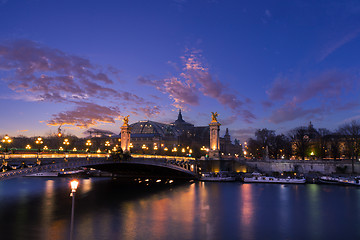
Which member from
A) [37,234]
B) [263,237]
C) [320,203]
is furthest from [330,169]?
[37,234]

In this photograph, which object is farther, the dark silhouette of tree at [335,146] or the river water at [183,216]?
the dark silhouette of tree at [335,146]

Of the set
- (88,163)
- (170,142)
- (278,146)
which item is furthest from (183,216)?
(170,142)

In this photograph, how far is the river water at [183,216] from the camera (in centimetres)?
2672

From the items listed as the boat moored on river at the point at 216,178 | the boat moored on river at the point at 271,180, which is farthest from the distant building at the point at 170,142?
the boat moored on river at the point at 271,180

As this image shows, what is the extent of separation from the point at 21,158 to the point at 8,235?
39.2ft

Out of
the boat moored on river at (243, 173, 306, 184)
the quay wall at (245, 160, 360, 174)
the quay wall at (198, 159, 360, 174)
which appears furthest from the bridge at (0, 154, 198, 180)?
the quay wall at (245, 160, 360, 174)

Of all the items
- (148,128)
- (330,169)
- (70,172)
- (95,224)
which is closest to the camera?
(95,224)

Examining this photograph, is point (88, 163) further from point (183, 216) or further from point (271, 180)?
point (271, 180)

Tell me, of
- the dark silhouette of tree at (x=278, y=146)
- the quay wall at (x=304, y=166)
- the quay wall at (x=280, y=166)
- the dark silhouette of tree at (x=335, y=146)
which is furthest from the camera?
the dark silhouette of tree at (x=278, y=146)

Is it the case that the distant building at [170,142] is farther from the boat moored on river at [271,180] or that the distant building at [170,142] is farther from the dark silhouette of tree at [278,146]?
the boat moored on river at [271,180]

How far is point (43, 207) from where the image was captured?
1507 inches

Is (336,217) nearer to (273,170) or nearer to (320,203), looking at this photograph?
(320,203)

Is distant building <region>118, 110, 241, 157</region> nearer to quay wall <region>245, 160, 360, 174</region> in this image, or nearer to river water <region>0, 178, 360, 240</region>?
quay wall <region>245, 160, 360, 174</region>

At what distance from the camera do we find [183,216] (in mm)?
34531
